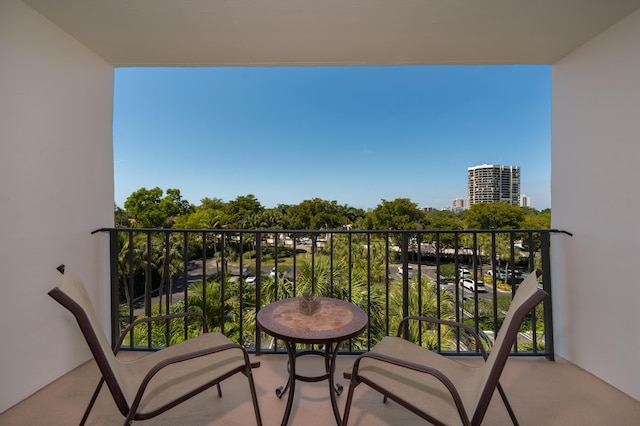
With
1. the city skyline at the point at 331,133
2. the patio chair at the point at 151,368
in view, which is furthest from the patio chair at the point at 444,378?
the city skyline at the point at 331,133

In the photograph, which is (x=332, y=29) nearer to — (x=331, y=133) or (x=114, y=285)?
(x=114, y=285)

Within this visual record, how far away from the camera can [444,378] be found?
1049 millimetres

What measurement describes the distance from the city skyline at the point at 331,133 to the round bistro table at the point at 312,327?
17.5 m

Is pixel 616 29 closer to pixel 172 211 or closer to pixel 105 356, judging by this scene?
pixel 105 356

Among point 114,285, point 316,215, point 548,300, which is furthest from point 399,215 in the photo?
point 114,285

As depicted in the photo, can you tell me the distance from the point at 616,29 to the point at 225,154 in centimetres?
2899

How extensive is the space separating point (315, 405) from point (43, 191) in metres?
2.45

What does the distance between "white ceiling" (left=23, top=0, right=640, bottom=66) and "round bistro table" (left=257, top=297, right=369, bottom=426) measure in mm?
2045

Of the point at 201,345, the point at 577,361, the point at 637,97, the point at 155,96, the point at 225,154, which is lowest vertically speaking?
the point at 577,361

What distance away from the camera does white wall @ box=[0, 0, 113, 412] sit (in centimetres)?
167

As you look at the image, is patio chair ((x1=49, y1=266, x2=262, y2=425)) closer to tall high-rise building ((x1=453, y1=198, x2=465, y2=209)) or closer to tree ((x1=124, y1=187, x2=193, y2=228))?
tree ((x1=124, y1=187, x2=193, y2=228))

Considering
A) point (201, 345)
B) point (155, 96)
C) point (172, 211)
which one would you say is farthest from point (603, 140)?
point (172, 211)

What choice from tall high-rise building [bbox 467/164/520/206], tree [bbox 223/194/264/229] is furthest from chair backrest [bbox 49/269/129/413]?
tree [bbox 223/194/264/229]

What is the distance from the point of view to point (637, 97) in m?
1.79
